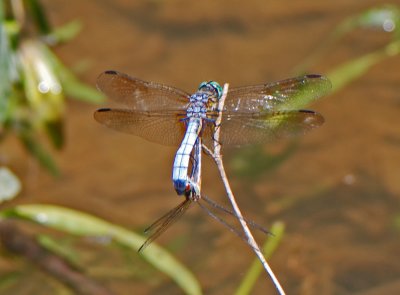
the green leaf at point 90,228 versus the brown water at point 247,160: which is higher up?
the brown water at point 247,160

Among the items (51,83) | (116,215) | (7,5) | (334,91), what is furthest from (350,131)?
(7,5)

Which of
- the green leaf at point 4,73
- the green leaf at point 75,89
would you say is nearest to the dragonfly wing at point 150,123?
the green leaf at point 4,73

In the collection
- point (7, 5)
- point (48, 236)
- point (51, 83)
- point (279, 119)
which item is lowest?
point (279, 119)

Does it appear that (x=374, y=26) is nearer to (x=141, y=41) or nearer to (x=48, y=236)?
(x=141, y=41)

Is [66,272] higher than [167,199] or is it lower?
lower

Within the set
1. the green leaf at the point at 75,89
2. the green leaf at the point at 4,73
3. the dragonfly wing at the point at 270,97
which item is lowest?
the dragonfly wing at the point at 270,97

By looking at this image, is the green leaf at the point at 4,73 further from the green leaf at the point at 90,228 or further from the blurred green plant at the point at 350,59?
the blurred green plant at the point at 350,59
